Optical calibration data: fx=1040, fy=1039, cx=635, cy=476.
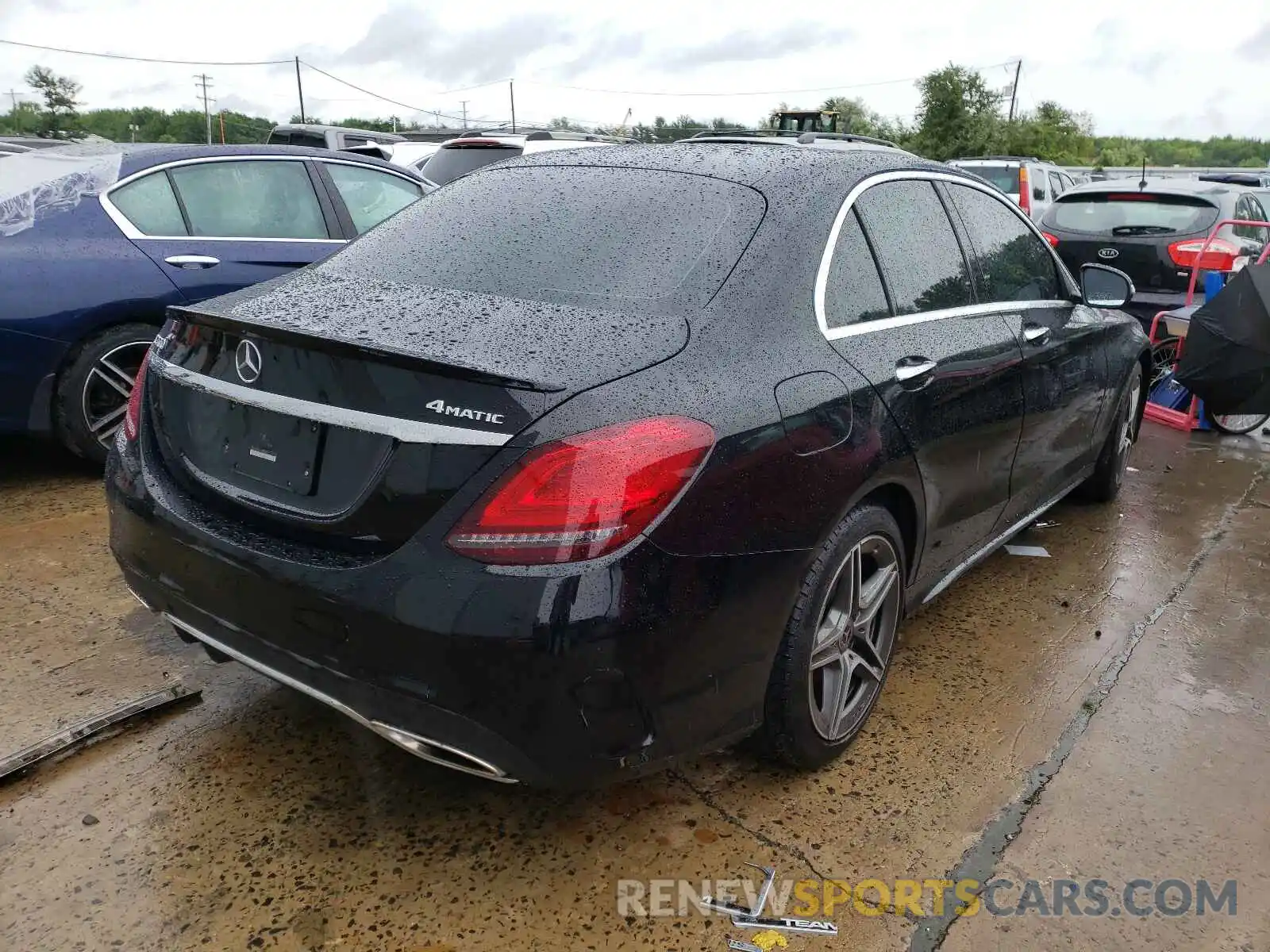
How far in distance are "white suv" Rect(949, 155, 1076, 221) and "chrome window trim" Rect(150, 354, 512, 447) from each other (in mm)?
12381

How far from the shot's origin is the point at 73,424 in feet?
15.3

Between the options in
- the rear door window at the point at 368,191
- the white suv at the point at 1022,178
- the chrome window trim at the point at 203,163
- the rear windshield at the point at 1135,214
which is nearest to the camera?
the chrome window trim at the point at 203,163

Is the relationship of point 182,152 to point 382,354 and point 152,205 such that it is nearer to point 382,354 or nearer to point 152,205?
point 152,205

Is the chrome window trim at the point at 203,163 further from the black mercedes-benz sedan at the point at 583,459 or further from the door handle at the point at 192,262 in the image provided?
the black mercedes-benz sedan at the point at 583,459

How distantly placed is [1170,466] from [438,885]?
203 inches

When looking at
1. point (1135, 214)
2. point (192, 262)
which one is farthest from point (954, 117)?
point (192, 262)

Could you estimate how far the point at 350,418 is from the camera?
212cm

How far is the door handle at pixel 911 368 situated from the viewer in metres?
2.81

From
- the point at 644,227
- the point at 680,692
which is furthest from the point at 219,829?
the point at 644,227

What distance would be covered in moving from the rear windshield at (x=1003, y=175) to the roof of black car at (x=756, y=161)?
1152 cm

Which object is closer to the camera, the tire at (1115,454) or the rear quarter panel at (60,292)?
the rear quarter panel at (60,292)

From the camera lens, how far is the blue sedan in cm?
445

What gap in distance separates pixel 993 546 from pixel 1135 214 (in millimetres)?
5897

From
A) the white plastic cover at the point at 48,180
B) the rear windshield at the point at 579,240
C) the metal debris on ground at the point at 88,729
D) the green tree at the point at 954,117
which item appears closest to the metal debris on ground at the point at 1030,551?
the rear windshield at the point at 579,240
